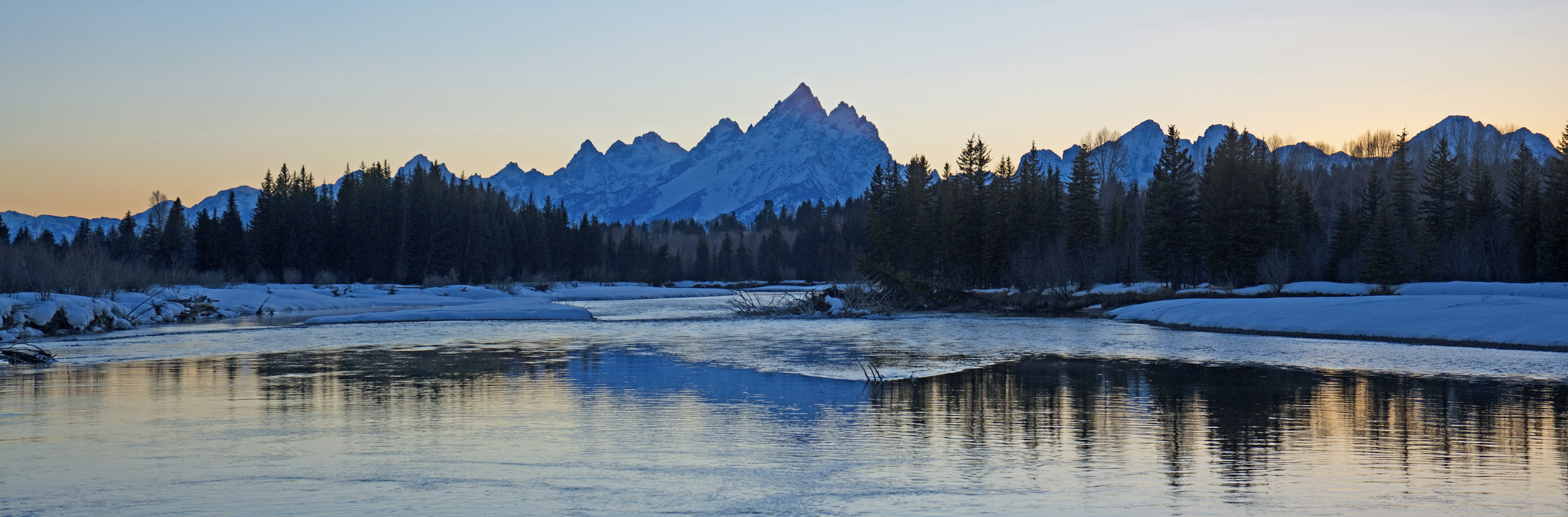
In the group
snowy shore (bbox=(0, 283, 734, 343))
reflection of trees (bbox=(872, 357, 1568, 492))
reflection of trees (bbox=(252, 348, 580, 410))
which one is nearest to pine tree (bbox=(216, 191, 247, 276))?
snowy shore (bbox=(0, 283, 734, 343))

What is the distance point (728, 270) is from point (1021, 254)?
94753 millimetres

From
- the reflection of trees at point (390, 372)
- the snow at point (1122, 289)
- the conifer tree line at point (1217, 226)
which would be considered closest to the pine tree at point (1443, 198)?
the conifer tree line at point (1217, 226)

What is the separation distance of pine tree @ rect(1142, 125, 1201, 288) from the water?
38.2 metres

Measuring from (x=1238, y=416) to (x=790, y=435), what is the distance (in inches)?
236

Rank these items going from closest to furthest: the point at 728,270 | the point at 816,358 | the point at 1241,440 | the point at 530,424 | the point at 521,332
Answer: the point at 1241,440, the point at 530,424, the point at 816,358, the point at 521,332, the point at 728,270

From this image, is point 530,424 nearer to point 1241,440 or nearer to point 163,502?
point 163,502

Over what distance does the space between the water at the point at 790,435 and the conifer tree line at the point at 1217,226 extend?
33996mm

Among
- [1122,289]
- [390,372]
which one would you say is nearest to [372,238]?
[1122,289]

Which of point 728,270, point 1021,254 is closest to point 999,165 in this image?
point 1021,254

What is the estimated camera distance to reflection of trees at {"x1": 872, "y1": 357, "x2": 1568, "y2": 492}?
9.34 m

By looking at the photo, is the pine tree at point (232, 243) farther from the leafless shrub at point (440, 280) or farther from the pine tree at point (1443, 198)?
the pine tree at point (1443, 198)

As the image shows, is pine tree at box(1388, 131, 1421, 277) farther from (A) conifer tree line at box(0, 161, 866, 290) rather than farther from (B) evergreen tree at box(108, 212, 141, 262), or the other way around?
(B) evergreen tree at box(108, 212, 141, 262)

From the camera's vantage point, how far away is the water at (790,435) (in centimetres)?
742

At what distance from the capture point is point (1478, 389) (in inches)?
558
